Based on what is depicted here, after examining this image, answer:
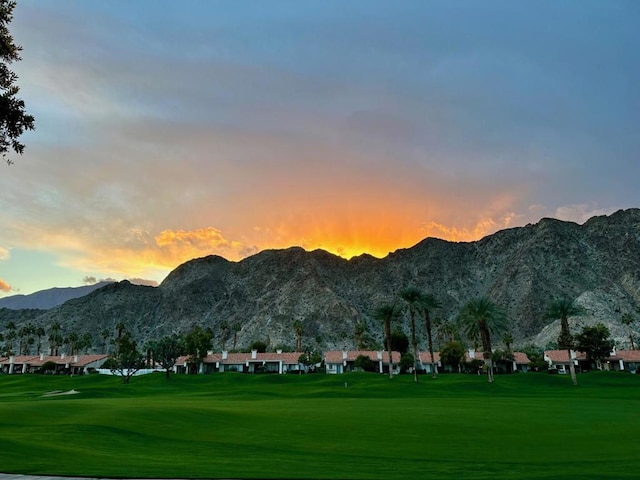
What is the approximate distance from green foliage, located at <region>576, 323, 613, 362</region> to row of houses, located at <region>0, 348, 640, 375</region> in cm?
352

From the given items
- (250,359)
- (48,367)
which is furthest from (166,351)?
(48,367)

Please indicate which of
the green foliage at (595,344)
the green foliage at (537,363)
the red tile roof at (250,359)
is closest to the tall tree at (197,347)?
the red tile roof at (250,359)

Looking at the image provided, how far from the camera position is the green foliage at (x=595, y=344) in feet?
402

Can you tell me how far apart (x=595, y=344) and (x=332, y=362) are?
65.0 meters

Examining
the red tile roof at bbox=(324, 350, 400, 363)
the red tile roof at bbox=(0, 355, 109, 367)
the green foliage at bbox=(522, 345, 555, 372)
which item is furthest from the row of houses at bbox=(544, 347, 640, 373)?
A: the red tile roof at bbox=(0, 355, 109, 367)

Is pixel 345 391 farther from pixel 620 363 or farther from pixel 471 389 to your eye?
pixel 620 363

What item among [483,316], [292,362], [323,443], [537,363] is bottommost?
[323,443]

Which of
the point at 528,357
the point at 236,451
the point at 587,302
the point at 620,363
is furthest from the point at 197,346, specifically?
the point at 587,302

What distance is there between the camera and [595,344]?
122750 mm

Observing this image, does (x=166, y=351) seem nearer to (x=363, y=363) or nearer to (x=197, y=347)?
(x=197, y=347)

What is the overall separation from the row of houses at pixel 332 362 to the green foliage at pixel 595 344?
3.52 meters

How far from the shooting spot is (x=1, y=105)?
2011 centimetres

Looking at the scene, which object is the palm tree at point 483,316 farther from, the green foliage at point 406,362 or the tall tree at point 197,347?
the tall tree at point 197,347

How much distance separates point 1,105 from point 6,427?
1592 cm
